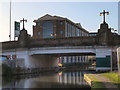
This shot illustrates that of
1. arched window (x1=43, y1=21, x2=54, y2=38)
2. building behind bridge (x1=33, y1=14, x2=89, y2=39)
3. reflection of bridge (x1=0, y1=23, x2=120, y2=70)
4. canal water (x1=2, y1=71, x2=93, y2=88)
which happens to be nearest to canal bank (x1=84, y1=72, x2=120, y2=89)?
canal water (x1=2, y1=71, x2=93, y2=88)

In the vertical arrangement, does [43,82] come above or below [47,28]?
below

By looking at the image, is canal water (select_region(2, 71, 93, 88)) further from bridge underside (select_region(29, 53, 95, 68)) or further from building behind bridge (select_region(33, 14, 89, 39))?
building behind bridge (select_region(33, 14, 89, 39))

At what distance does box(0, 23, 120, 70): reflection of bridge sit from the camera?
45062 millimetres

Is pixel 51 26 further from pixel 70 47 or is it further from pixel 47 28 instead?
pixel 70 47

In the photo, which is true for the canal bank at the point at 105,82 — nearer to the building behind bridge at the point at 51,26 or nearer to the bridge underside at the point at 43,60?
the bridge underside at the point at 43,60

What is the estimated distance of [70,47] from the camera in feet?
156

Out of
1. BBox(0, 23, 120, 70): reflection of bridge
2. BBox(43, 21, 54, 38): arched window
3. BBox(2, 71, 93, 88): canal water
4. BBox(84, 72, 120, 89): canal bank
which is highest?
Result: BBox(43, 21, 54, 38): arched window

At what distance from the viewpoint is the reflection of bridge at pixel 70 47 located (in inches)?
1774

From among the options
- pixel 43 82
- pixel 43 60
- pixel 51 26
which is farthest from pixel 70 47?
pixel 51 26

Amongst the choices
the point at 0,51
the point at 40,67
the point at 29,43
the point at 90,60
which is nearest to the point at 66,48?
the point at 29,43

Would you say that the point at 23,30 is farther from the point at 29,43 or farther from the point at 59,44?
the point at 59,44

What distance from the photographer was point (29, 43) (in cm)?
5194

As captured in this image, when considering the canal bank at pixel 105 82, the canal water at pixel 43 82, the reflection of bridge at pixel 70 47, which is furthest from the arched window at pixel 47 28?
the canal bank at pixel 105 82

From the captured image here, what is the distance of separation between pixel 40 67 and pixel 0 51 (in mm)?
10900
